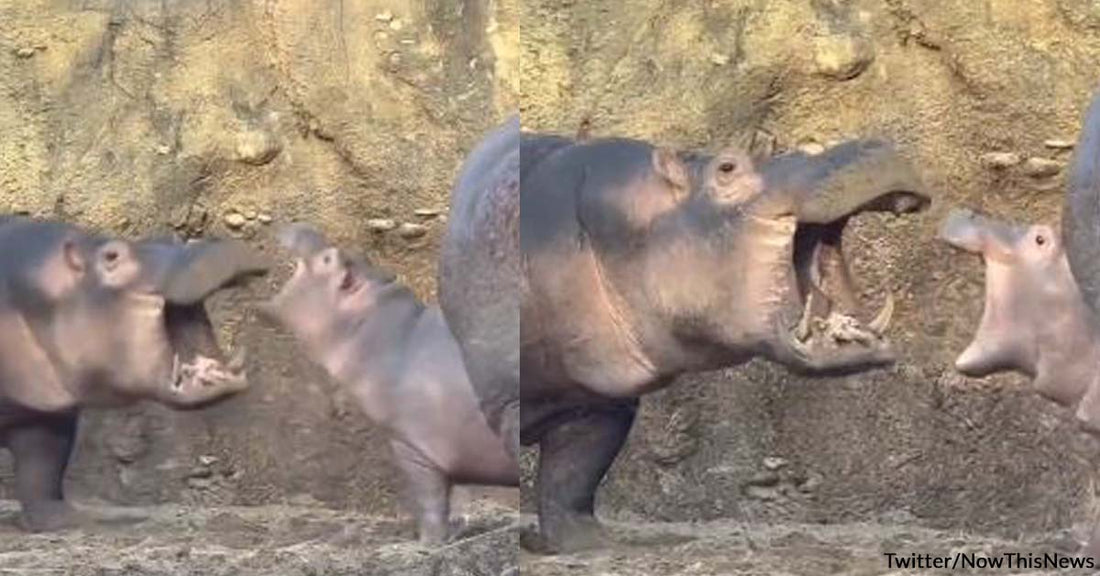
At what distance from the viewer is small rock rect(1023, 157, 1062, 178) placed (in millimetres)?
2756

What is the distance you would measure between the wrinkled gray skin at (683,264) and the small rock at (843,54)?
239 millimetres

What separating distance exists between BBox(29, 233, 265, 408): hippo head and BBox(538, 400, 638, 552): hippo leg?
421 mm

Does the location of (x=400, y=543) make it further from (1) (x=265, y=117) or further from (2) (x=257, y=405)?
(1) (x=265, y=117)

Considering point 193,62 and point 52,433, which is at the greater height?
point 193,62

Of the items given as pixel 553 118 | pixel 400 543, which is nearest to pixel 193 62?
pixel 553 118

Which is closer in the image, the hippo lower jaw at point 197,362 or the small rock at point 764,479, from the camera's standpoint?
the hippo lower jaw at point 197,362

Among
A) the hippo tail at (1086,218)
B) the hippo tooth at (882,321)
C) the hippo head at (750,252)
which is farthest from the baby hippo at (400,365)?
the hippo tail at (1086,218)

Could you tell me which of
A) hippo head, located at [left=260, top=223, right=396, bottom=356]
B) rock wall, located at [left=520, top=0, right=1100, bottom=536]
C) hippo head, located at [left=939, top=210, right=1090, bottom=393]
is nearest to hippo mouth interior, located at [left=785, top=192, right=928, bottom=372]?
hippo head, located at [left=939, top=210, right=1090, bottom=393]

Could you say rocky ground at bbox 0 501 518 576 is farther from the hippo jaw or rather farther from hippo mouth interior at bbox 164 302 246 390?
the hippo jaw

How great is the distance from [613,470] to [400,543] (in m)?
0.33

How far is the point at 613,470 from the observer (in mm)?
2887

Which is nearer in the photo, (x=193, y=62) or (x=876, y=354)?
(x=876, y=354)

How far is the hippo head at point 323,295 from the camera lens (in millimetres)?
2734

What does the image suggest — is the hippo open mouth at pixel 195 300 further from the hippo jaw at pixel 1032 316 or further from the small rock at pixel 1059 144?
the small rock at pixel 1059 144
